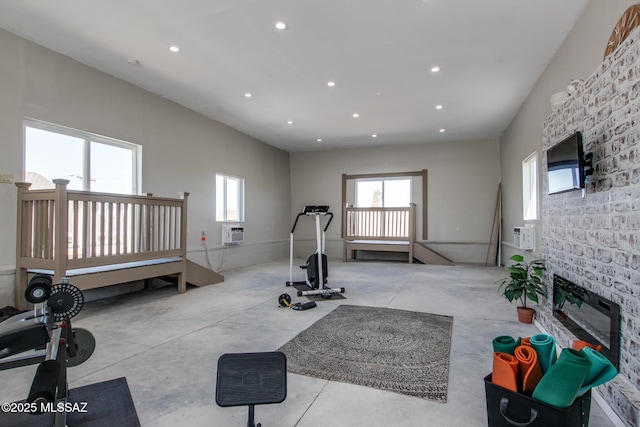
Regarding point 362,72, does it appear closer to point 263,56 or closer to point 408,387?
point 263,56

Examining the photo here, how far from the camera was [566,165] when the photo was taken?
2891 millimetres

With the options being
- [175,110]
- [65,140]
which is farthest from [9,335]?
[175,110]

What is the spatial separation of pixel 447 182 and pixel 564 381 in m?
8.75

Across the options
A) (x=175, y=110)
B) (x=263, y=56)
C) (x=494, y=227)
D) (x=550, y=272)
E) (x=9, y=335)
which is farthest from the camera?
(x=494, y=227)

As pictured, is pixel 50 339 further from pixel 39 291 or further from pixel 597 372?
pixel 597 372

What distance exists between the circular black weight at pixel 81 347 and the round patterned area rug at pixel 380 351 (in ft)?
4.59

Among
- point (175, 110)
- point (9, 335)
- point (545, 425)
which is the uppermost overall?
point (175, 110)

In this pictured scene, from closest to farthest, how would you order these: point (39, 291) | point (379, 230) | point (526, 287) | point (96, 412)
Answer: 1. point (39, 291)
2. point (96, 412)
3. point (526, 287)
4. point (379, 230)

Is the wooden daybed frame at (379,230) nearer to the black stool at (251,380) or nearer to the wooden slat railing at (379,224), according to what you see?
the wooden slat railing at (379,224)

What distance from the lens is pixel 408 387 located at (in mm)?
2418

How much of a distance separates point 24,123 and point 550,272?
6.48 meters

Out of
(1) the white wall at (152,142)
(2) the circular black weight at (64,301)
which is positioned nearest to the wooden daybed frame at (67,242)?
(1) the white wall at (152,142)

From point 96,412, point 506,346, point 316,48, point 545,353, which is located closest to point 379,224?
point 316,48

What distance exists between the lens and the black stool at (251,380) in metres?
1.75
